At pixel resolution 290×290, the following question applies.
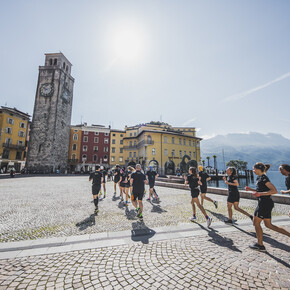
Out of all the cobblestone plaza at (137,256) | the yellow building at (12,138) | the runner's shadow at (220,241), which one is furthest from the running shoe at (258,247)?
the yellow building at (12,138)

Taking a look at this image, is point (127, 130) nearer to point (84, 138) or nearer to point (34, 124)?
point (84, 138)

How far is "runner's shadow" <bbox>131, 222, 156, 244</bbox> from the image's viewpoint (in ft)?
12.9

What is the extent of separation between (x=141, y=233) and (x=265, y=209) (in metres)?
3.06

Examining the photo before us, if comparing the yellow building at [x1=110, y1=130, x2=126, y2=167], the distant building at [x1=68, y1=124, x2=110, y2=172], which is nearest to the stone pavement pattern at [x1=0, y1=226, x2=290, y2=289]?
the yellow building at [x1=110, y1=130, x2=126, y2=167]

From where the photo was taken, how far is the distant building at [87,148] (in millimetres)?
47688

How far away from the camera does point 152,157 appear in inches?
1513

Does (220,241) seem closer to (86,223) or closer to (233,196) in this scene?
(233,196)

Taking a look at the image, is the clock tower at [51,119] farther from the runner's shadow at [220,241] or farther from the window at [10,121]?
the runner's shadow at [220,241]

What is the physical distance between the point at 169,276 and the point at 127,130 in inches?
1958

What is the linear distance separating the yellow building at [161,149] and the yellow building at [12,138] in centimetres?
2691

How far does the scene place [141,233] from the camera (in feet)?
14.1

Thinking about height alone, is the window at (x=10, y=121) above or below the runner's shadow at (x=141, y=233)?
above

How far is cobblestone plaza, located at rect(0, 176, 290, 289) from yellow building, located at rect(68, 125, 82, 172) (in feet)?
148

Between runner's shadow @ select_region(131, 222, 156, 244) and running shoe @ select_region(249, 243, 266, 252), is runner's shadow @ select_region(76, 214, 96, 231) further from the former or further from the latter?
running shoe @ select_region(249, 243, 266, 252)
